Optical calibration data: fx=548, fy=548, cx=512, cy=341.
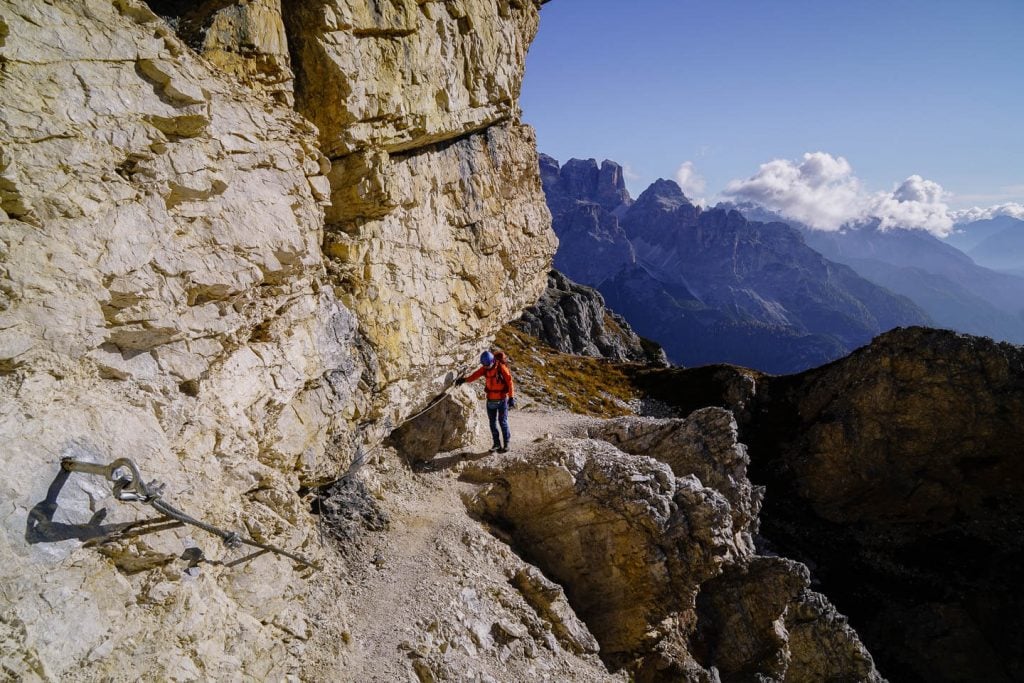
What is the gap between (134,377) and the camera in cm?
766

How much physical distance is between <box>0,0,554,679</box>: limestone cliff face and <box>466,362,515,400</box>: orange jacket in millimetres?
2559

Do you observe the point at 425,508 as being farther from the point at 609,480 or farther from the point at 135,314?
the point at 135,314

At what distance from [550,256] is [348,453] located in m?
13.6

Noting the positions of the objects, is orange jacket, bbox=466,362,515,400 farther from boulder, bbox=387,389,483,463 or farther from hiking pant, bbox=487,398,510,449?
boulder, bbox=387,389,483,463

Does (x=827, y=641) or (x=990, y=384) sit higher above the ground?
(x=990, y=384)

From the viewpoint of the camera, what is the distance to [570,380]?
4762cm

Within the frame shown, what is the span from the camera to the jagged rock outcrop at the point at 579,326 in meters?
72.1

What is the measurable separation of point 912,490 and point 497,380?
125ft

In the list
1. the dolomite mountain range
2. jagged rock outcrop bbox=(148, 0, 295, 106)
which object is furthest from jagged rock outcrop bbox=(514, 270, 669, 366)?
jagged rock outcrop bbox=(148, 0, 295, 106)

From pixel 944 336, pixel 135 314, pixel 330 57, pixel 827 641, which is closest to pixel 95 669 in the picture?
pixel 135 314

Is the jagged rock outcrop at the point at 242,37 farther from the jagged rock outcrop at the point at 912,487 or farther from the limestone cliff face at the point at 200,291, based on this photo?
the jagged rock outcrop at the point at 912,487

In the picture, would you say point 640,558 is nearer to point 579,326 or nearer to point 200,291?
point 200,291

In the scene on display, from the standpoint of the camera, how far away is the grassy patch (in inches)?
1497

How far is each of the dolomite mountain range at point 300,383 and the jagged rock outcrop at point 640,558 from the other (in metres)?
0.09
